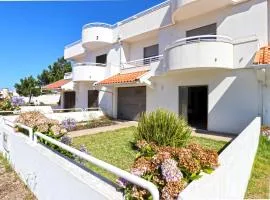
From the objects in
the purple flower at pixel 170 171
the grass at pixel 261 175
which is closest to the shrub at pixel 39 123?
the purple flower at pixel 170 171

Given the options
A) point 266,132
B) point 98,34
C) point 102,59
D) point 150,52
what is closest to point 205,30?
point 150,52

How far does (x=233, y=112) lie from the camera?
601 inches

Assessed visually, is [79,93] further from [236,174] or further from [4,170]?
[236,174]

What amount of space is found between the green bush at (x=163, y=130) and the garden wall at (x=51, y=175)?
203 inches

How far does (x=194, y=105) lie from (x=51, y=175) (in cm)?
1902

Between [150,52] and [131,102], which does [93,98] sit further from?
[150,52]

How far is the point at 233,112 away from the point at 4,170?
44.6ft

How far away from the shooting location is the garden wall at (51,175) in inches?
156

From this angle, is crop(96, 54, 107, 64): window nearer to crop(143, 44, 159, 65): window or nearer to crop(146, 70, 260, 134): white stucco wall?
crop(143, 44, 159, 65): window

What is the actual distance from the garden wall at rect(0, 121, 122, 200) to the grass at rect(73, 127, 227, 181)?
2282 mm

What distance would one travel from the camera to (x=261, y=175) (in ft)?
26.1

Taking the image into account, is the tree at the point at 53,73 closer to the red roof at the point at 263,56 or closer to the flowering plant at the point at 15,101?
the flowering plant at the point at 15,101

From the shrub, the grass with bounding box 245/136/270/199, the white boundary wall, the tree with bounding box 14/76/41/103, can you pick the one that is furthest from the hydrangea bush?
the tree with bounding box 14/76/41/103

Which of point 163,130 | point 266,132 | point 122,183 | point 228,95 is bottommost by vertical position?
point 266,132
